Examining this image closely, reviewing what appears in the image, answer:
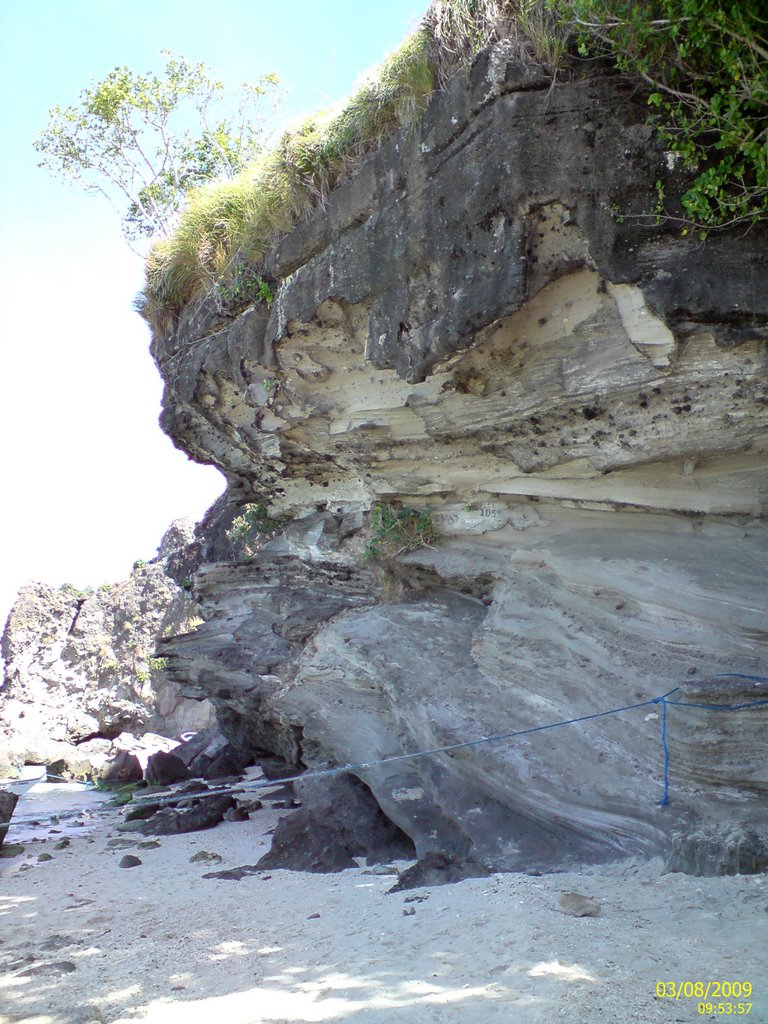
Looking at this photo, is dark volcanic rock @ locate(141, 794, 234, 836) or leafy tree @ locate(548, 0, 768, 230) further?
dark volcanic rock @ locate(141, 794, 234, 836)

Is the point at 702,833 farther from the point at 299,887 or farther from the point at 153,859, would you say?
the point at 153,859

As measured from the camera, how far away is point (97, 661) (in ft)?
70.5

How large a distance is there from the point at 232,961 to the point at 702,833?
129 inches

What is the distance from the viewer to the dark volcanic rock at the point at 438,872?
6.74 meters

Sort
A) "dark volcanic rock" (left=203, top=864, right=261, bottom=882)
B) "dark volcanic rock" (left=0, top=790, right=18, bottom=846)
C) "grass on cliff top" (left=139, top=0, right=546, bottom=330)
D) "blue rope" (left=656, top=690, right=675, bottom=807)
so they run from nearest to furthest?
"blue rope" (left=656, top=690, right=675, bottom=807) < "grass on cliff top" (left=139, top=0, right=546, bottom=330) < "dark volcanic rock" (left=203, top=864, right=261, bottom=882) < "dark volcanic rock" (left=0, top=790, right=18, bottom=846)

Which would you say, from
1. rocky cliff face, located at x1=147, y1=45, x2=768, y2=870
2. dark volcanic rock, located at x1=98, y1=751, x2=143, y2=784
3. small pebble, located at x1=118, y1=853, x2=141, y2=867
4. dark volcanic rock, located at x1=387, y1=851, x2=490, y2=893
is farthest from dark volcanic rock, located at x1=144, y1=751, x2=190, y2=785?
dark volcanic rock, located at x1=387, y1=851, x2=490, y2=893

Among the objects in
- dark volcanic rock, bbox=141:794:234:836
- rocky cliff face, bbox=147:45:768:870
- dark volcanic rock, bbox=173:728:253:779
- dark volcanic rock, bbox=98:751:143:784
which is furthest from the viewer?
dark volcanic rock, bbox=98:751:143:784

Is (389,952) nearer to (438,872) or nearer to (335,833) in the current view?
(438,872)

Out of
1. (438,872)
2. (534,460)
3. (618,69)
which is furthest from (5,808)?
(618,69)

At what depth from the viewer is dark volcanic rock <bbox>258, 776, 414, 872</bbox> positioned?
8.25 m

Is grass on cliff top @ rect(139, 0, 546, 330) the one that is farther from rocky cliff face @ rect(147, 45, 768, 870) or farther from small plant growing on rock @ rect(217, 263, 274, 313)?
rocky cliff face @ rect(147, 45, 768, 870)

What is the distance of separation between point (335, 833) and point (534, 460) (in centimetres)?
424

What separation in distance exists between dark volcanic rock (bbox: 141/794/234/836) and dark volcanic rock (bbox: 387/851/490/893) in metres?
4.43

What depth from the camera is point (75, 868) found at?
925 centimetres
